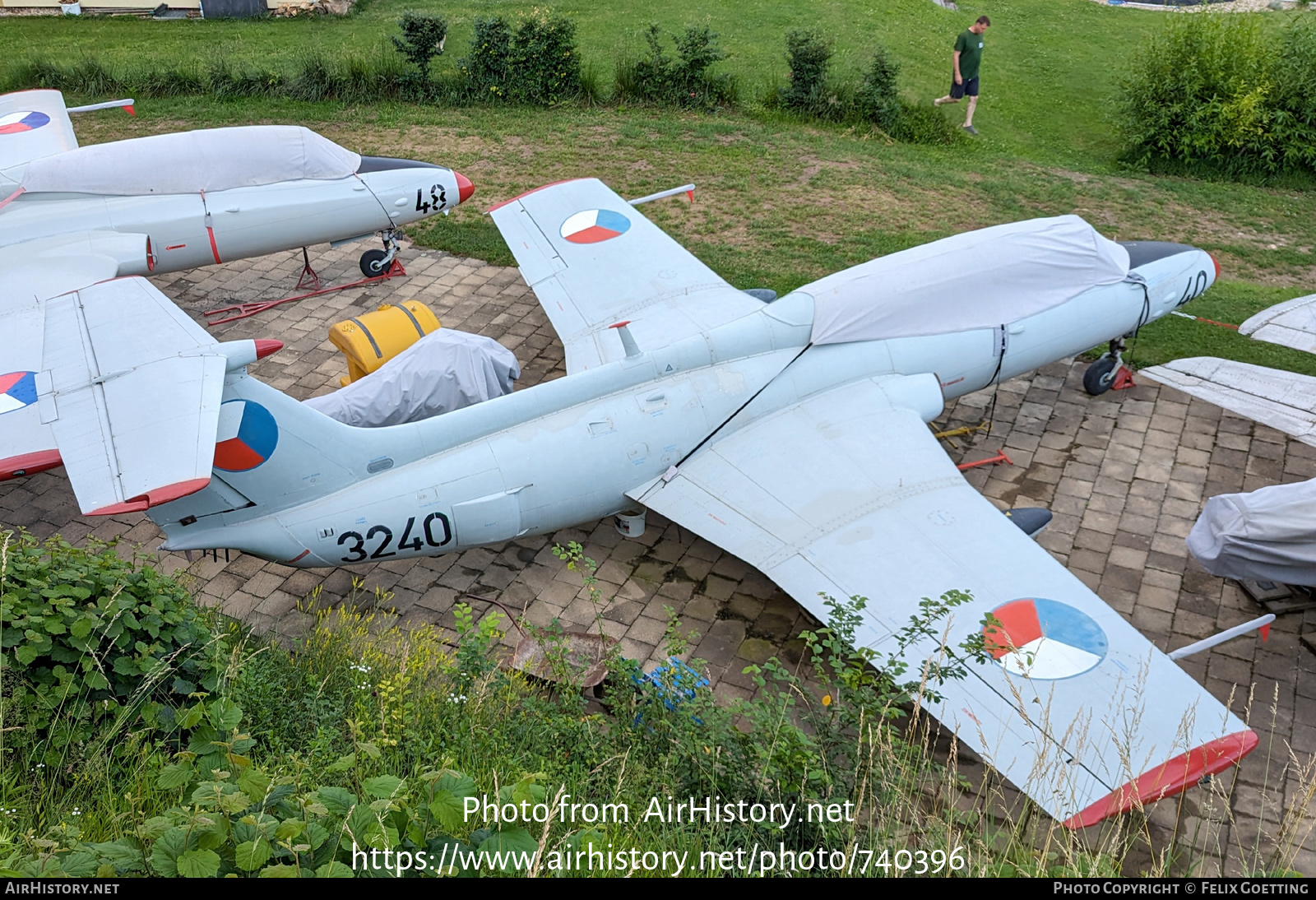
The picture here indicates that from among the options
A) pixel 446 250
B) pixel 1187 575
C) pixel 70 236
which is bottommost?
pixel 1187 575

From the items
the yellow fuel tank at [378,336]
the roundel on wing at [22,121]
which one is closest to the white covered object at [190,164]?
the roundel on wing at [22,121]

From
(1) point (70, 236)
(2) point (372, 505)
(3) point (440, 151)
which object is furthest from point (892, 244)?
(1) point (70, 236)

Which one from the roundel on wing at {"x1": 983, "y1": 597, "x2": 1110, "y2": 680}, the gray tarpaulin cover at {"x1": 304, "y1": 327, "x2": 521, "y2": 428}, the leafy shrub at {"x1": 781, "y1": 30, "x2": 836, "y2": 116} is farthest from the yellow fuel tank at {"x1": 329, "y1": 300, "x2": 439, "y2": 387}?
the leafy shrub at {"x1": 781, "y1": 30, "x2": 836, "y2": 116}

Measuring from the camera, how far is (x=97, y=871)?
4.14m

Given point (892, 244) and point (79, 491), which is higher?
Result: point (79, 491)

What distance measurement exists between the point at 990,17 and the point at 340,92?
61.0 feet

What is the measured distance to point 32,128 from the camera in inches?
571

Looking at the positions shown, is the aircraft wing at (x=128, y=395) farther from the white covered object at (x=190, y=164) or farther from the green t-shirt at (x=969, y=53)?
the green t-shirt at (x=969, y=53)

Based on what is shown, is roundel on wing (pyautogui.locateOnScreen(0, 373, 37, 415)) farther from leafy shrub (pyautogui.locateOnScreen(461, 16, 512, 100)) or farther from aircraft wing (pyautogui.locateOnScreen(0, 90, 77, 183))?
leafy shrub (pyautogui.locateOnScreen(461, 16, 512, 100))

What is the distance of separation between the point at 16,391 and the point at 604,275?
6.38m

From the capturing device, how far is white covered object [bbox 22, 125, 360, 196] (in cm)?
1268

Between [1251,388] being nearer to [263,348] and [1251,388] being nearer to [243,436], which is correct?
[263,348]

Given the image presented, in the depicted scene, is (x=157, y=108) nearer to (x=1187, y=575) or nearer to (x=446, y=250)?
(x=446, y=250)

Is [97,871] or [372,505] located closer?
[97,871]
